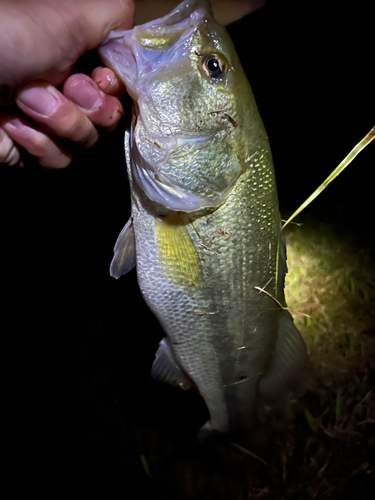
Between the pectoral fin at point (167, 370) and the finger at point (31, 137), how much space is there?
0.82m

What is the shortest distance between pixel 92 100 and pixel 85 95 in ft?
0.08

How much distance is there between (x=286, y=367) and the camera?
53.9 inches

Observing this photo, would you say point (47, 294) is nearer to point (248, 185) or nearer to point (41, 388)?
point (41, 388)

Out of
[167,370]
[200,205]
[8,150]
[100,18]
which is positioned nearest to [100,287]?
[167,370]

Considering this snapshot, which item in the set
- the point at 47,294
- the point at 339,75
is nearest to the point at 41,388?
the point at 47,294

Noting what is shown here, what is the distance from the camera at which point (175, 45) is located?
31.6 inches

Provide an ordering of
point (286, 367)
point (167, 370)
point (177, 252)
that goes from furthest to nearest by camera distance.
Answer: point (286, 367) → point (167, 370) → point (177, 252)

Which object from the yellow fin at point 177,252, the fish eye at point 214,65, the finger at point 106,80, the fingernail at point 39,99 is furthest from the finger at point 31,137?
the fish eye at point 214,65

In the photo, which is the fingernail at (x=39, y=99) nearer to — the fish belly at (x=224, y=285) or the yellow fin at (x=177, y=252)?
the fish belly at (x=224, y=285)

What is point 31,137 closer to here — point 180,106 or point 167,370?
point 180,106

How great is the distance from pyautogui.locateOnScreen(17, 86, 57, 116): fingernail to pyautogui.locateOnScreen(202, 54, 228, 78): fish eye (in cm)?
44

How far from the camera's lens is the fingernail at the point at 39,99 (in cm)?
82

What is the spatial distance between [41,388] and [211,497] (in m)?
1.25

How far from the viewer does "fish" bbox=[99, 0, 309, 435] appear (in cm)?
81
